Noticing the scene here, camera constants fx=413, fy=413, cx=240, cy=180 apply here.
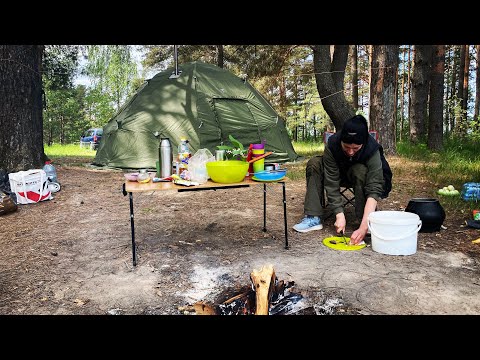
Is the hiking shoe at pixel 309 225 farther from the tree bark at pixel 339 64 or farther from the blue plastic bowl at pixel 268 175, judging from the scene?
the tree bark at pixel 339 64

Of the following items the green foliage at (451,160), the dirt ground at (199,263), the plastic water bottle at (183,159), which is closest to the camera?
the dirt ground at (199,263)

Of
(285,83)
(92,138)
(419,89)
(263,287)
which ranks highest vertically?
(285,83)

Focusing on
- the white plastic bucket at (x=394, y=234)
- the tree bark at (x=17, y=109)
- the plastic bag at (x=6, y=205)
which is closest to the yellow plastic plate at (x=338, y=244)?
the white plastic bucket at (x=394, y=234)

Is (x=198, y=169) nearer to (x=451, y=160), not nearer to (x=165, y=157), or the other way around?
(x=165, y=157)

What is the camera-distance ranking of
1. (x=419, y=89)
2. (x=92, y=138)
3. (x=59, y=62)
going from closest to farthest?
(x=419, y=89) → (x=59, y=62) → (x=92, y=138)

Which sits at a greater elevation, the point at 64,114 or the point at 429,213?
the point at 64,114

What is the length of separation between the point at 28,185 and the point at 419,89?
9.86 m

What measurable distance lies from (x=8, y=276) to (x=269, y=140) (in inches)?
246

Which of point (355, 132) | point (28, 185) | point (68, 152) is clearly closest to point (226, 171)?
point (355, 132)

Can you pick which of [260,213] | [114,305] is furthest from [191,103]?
[114,305]

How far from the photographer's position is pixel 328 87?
25.9ft

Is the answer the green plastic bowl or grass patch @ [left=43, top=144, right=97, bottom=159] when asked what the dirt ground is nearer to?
the green plastic bowl

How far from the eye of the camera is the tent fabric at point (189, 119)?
317 inches

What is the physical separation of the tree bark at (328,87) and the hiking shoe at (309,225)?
437 centimetres
